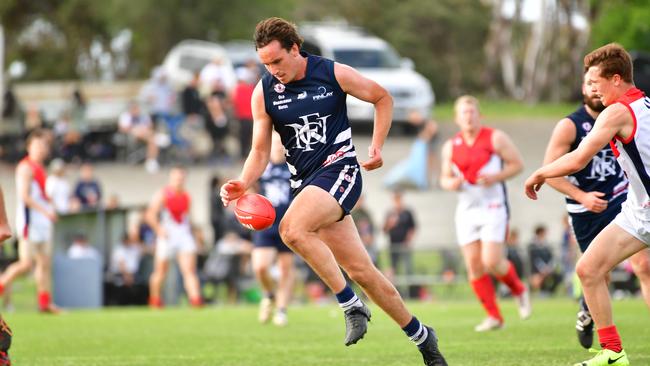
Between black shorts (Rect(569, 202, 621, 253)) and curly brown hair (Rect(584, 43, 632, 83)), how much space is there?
7.37ft

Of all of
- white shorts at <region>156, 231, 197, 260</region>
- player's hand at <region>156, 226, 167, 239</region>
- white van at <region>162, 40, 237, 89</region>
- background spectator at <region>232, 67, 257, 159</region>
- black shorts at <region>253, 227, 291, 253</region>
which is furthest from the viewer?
white van at <region>162, 40, 237, 89</region>

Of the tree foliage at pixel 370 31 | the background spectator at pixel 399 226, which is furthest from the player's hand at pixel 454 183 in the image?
the tree foliage at pixel 370 31

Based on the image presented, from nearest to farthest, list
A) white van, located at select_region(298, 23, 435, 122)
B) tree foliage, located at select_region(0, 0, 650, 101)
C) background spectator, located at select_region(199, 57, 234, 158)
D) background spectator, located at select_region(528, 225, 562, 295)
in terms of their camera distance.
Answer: background spectator, located at select_region(528, 225, 562, 295) → background spectator, located at select_region(199, 57, 234, 158) → white van, located at select_region(298, 23, 435, 122) → tree foliage, located at select_region(0, 0, 650, 101)

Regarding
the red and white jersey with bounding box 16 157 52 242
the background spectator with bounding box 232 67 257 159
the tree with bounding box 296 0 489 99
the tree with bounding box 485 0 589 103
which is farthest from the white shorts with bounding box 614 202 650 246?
the tree with bounding box 296 0 489 99

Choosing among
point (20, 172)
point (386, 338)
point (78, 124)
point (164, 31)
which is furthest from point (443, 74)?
point (386, 338)

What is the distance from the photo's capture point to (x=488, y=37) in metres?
69.4

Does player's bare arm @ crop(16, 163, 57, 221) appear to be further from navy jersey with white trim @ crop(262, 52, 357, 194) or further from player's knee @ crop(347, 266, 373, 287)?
player's knee @ crop(347, 266, 373, 287)

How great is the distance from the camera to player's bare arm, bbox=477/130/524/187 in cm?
1247

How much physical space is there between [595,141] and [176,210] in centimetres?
1158

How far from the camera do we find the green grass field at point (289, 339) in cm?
973

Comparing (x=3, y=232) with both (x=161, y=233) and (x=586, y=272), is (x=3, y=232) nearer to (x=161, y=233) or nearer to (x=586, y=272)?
(x=586, y=272)

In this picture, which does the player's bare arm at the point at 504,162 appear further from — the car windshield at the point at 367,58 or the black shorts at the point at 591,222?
the car windshield at the point at 367,58

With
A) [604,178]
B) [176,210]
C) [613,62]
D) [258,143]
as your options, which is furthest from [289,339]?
[176,210]

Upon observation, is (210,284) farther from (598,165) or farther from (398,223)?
(598,165)
